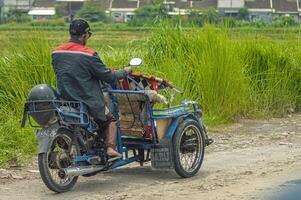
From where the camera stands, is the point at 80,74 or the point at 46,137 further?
the point at 80,74

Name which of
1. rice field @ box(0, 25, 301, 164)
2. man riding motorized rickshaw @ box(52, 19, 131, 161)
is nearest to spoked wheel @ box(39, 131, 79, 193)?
man riding motorized rickshaw @ box(52, 19, 131, 161)

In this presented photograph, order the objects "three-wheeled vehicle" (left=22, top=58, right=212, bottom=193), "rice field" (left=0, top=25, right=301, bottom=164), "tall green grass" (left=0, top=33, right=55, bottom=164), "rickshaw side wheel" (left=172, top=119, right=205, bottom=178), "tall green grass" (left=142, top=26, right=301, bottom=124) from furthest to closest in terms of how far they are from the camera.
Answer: "tall green grass" (left=142, top=26, right=301, bottom=124) → "rice field" (left=0, top=25, right=301, bottom=164) → "tall green grass" (left=0, top=33, right=55, bottom=164) → "rickshaw side wheel" (left=172, top=119, right=205, bottom=178) → "three-wheeled vehicle" (left=22, top=58, right=212, bottom=193)

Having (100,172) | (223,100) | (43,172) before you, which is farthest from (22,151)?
(223,100)

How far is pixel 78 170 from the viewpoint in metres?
8.13

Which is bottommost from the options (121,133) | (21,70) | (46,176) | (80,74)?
(46,176)

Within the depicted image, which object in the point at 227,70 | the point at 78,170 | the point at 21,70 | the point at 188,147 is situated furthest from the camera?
the point at 227,70

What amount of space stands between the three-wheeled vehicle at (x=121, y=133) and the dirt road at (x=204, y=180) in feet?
0.76

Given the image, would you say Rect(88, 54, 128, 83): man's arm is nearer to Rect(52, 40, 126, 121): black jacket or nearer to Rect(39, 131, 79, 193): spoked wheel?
Rect(52, 40, 126, 121): black jacket

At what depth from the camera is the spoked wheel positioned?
7.90 metres

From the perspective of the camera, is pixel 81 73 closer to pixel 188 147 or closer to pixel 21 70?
pixel 188 147

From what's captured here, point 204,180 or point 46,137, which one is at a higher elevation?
point 46,137

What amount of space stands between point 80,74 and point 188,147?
1800 mm

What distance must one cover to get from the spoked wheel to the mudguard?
0.16 feet

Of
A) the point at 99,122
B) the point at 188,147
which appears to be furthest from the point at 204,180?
the point at 99,122
